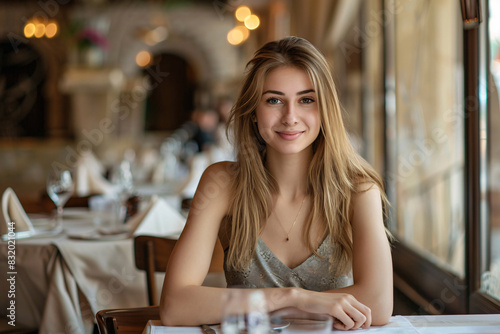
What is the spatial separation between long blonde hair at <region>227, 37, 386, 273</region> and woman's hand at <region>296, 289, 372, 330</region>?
0.35m

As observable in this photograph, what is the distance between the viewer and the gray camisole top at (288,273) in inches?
62.0

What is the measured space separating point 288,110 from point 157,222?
1.17 m

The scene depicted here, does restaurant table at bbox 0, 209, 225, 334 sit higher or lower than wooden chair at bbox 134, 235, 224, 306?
lower

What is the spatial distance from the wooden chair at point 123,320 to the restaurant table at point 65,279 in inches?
30.0

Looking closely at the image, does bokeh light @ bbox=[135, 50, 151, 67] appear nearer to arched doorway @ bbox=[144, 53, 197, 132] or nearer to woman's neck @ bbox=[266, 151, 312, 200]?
arched doorway @ bbox=[144, 53, 197, 132]

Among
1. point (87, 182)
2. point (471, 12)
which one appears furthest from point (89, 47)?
point (471, 12)

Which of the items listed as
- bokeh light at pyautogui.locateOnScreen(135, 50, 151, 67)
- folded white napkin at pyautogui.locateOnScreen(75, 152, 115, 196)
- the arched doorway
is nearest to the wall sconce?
folded white napkin at pyautogui.locateOnScreen(75, 152, 115, 196)

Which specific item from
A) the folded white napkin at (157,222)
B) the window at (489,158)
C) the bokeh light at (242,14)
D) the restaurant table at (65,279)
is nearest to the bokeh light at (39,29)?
the bokeh light at (242,14)

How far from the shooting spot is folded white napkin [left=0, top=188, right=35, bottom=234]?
7.87 feet

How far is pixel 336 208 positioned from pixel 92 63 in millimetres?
7508

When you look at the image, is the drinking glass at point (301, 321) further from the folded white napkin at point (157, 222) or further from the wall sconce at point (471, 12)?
the folded white napkin at point (157, 222)

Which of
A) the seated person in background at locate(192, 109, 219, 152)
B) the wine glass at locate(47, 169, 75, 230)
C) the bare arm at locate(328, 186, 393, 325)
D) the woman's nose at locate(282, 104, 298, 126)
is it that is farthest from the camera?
the seated person in background at locate(192, 109, 219, 152)

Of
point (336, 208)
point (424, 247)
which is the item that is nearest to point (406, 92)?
point (424, 247)

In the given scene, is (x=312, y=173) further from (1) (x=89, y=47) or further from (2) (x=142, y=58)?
(2) (x=142, y=58)
